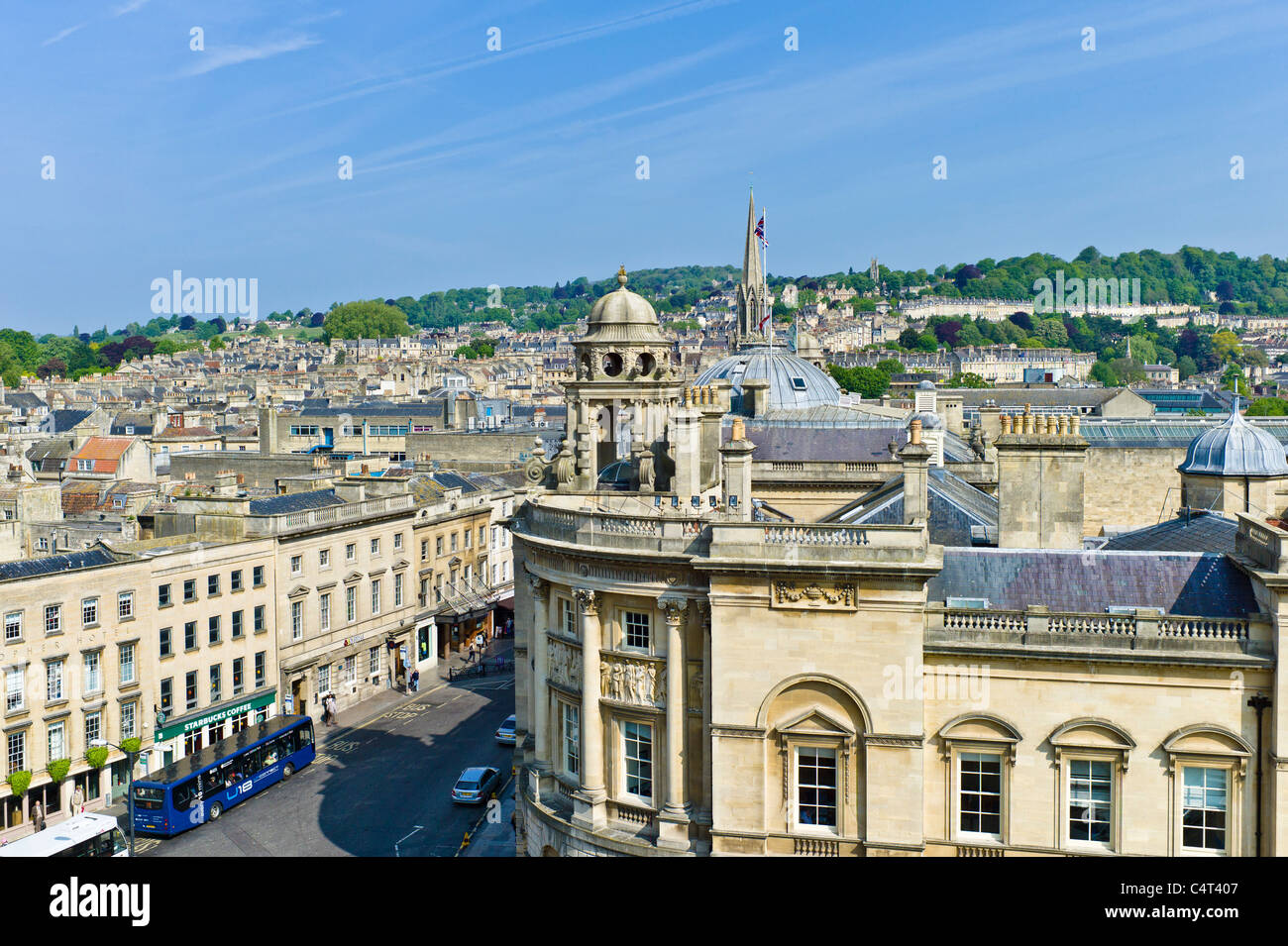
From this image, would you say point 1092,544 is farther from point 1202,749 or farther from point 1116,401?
point 1116,401

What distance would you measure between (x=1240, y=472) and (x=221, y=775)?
39321 mm

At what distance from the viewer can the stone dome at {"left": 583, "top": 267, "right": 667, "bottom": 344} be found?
3959cm

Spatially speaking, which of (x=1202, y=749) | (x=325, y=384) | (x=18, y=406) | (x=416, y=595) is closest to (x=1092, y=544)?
(x=1202, y=749)

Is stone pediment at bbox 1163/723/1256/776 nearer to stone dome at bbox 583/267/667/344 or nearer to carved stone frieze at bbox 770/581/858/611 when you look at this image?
carved stone frieze at bbox 770/581/858/611

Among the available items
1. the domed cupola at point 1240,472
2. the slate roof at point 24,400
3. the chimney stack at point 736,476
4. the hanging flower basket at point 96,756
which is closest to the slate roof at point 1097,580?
the chimney stack at point 736,476

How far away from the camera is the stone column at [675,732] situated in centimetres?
2945

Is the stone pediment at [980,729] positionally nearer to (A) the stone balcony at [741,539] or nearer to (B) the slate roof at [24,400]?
(A) the stone balcony at [741,539]

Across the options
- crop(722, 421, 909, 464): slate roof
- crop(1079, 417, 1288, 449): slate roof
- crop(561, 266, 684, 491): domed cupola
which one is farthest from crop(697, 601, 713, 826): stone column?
crop(1079, 417, 1288, 449): slate roof

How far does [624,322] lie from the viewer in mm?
39688

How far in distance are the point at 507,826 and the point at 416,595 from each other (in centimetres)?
2973

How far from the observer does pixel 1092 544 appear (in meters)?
39.5

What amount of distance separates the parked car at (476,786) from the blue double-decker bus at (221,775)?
8.73 m

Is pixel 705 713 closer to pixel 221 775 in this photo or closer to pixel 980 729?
pixel 980 729

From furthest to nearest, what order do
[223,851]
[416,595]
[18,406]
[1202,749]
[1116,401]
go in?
[18,406], [1116,401], [416,595], [223,851], [1202,749]
